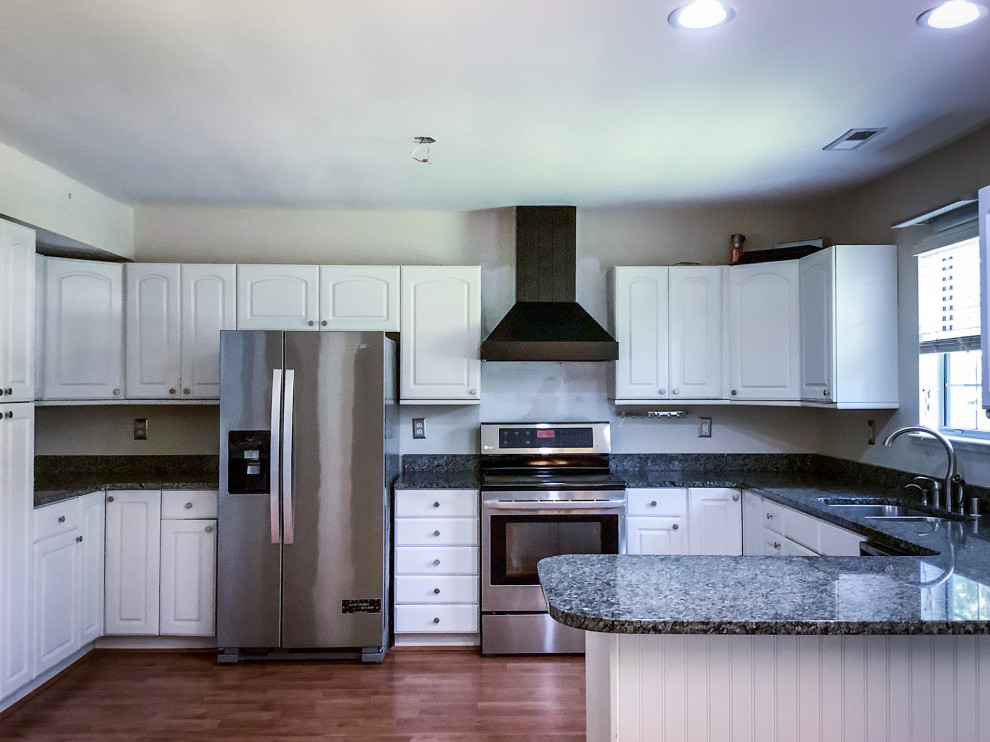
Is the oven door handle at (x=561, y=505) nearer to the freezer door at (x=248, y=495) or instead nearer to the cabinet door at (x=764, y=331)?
the cabinet door at (x=764, y=331)

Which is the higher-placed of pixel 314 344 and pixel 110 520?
pixel 314 344

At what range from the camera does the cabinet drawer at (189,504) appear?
3.62 meters

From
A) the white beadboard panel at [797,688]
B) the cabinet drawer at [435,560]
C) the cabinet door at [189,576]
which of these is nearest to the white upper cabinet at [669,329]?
the cabinet drawer at [435,560]

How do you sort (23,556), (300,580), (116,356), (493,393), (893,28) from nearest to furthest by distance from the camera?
(893,28)
(23,556)
(300,580)
(116,356)
(493,393)

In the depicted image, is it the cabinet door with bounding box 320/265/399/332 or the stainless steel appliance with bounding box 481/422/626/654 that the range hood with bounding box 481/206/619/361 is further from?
the stainless steel appliance with bounding box 481/422/626/654

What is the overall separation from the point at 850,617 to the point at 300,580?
9.02ft

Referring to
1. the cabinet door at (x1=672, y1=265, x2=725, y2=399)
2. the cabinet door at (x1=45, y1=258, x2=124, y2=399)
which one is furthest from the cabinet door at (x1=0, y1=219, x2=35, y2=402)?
the cabinet door at (x1=672, y1=265, x2=725, y2=399)

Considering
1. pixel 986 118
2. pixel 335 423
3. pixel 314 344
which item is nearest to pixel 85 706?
pixel 335 423

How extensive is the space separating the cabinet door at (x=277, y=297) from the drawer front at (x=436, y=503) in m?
1.12

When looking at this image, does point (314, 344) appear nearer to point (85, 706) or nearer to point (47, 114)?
point (47, 114)

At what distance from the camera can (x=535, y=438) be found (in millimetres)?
4074

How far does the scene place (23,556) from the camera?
300 centimetres

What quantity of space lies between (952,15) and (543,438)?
2734 millimetres

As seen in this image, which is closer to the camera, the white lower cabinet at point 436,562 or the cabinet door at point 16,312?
the cabinet door at point 16,312
